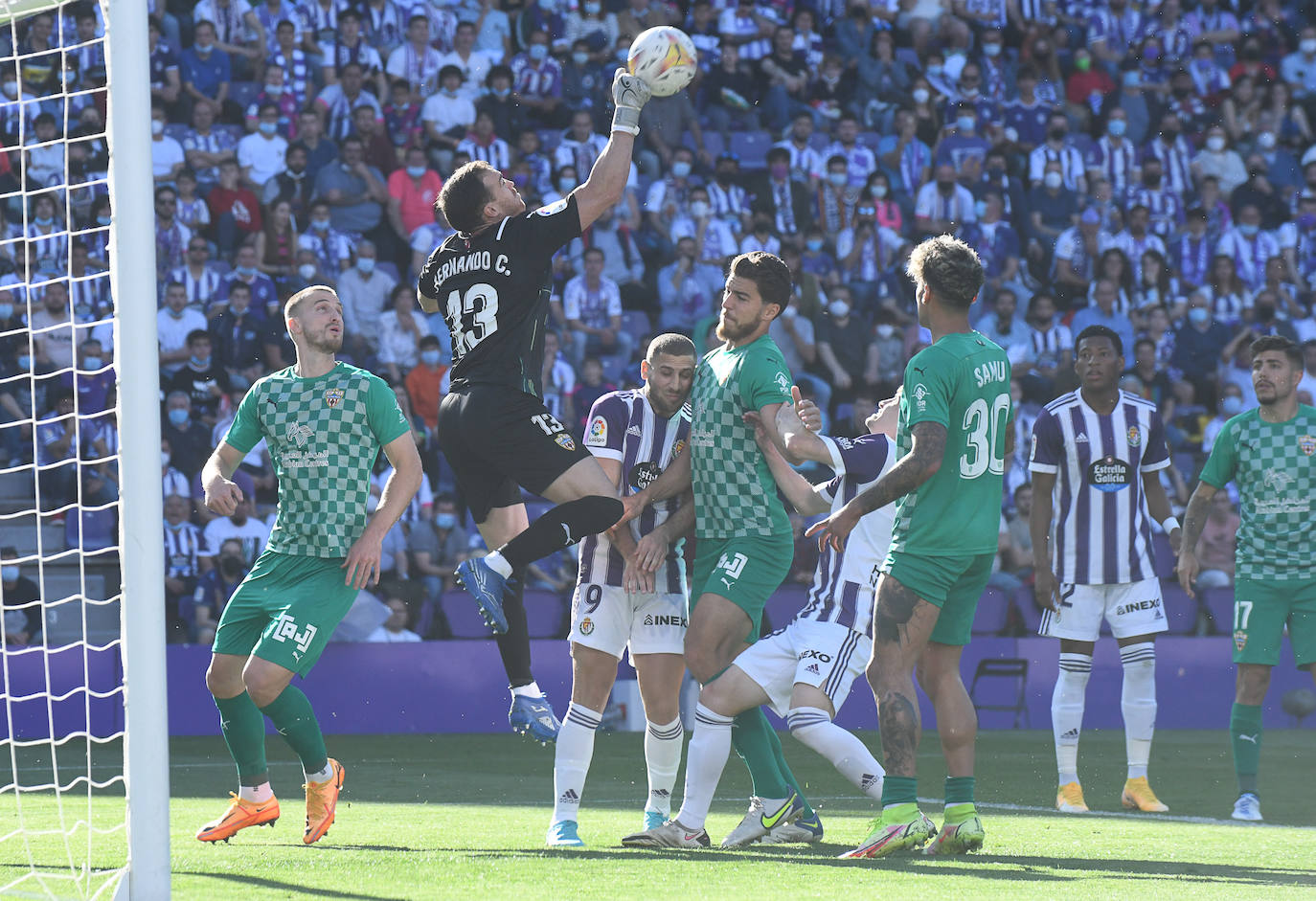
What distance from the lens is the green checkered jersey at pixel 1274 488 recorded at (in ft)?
26.2

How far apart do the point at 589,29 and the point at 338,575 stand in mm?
12557

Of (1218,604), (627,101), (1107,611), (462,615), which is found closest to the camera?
(627,101)

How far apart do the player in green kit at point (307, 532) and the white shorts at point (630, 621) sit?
87cm

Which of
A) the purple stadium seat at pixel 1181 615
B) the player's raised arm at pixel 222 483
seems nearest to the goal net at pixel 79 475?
the player's raised arm at pixel 222 483

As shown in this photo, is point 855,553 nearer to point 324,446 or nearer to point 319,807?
point 324,446

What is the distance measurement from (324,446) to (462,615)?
23.5ft

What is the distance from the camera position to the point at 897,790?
577cm

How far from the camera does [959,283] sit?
5.92m

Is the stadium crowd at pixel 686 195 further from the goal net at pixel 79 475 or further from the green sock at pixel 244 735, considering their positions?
the green sock at pixel 244 735

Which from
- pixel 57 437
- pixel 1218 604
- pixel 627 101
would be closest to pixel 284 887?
pixel 627 101

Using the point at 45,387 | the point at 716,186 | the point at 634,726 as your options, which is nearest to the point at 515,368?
the point at 634,726

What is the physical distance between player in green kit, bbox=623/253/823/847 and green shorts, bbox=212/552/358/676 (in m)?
1.24

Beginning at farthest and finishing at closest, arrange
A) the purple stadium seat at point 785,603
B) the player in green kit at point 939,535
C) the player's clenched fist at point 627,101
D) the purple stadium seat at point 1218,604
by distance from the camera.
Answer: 1. the purple stadium seat at point 1218,604
2. the purple stadium seat at point 785,603
3. the player's clenched fist at point 627,101
4. the player in green kit at point 939,535

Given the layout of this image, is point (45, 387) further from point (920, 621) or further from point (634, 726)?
point (920, 621)
